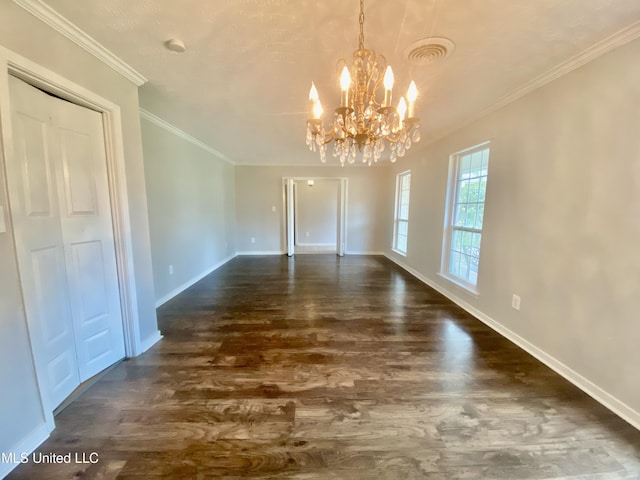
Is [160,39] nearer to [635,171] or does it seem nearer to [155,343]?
[155,343]

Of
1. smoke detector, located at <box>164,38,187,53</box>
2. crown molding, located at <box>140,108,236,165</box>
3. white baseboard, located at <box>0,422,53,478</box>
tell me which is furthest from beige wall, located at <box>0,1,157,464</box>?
crown molding, located at <box>140,108,236,165</box>

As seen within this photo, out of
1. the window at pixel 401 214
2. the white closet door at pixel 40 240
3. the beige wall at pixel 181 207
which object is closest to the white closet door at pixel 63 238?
the white closet door at pixel 40 240

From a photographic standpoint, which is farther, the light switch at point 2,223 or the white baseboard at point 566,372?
the white baseboard at point 566,372

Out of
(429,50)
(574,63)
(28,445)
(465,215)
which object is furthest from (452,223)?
(28,445)

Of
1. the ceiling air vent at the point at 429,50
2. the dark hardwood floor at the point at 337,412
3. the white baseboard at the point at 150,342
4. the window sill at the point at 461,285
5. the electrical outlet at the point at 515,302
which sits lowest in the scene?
the dark hardwood floor at the point at 337,412

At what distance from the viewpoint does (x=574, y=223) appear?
1.81 m

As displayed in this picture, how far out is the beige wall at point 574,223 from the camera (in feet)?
4.98

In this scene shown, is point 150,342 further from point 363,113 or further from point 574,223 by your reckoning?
point 574,223

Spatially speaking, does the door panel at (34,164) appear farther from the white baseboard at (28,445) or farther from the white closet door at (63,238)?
the white baseboard at (28,445)

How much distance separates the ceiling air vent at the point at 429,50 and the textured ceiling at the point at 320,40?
49 millimetres

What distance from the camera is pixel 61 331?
1.58 metres

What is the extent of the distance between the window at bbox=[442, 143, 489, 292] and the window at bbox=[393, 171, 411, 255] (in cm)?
164

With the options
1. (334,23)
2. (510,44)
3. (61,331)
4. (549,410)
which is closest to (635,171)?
(510,44)

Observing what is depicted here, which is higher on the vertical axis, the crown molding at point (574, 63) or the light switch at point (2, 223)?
the crown molding at point (574, 63)
